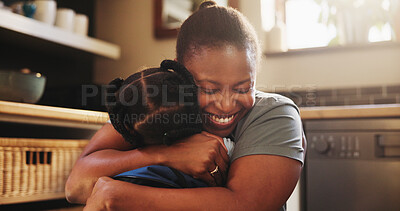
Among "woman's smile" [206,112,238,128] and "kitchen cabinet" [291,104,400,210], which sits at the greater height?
"woman's smile" [206,112,238,128]

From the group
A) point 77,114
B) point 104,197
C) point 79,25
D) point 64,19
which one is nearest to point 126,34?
point 79,25

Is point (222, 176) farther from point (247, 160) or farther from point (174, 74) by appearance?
point (174, 74)

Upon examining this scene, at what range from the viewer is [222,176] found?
0.64 meters

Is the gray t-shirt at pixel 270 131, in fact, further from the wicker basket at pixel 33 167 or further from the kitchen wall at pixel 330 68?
the kitchen wall at pixel 330 68

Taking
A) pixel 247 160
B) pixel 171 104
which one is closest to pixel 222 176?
pixel 247 160

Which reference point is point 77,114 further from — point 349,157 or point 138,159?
point 349,157

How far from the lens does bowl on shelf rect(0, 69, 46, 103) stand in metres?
1.30

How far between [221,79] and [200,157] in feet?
0.43

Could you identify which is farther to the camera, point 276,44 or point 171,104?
point 276,44

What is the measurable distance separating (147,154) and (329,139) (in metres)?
0.92

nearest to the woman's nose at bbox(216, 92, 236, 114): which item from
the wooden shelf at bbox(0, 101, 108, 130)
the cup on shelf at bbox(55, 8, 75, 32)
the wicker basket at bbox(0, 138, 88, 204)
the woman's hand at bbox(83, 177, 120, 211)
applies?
the woman's hand at bbox(83, 177, 120, 211)

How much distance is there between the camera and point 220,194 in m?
0.59

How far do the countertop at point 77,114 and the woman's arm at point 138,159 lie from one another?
449 millimetres

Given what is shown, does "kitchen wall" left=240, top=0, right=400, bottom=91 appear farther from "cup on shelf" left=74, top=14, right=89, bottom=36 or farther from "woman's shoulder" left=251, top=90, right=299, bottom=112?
"woman's shoulder" left=251, top=90, right=299, bottom=112
